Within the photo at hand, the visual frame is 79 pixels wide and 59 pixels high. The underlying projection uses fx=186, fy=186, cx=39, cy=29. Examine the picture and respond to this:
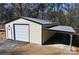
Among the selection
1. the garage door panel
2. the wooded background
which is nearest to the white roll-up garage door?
the garage door panel

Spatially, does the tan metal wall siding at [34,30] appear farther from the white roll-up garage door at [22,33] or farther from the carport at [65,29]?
the carport at [65,29]

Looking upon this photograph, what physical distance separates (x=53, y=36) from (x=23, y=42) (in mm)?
333

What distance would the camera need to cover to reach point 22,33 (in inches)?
79.5

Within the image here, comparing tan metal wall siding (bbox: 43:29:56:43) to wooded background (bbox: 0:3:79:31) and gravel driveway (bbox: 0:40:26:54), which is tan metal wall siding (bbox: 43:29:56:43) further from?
gravel driveway (bbox: 0:40:26:54)

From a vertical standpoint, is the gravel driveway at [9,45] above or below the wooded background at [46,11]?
below

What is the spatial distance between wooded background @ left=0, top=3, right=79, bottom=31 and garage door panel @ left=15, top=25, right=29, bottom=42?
130mm

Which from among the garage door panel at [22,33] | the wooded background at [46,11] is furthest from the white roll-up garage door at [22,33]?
the wooded background at [46,11]

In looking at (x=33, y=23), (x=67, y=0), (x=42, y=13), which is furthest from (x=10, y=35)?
(x=67, y=0)

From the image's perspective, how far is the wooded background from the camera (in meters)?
1.97

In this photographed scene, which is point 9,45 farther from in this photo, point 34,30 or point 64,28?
point 64,28

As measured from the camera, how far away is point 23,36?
2.02 meters

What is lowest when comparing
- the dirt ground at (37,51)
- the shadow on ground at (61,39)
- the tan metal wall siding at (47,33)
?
the dirt ground at (37,51)

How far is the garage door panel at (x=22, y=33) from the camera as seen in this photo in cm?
202

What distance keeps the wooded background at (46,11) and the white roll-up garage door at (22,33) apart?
0.13 meters
